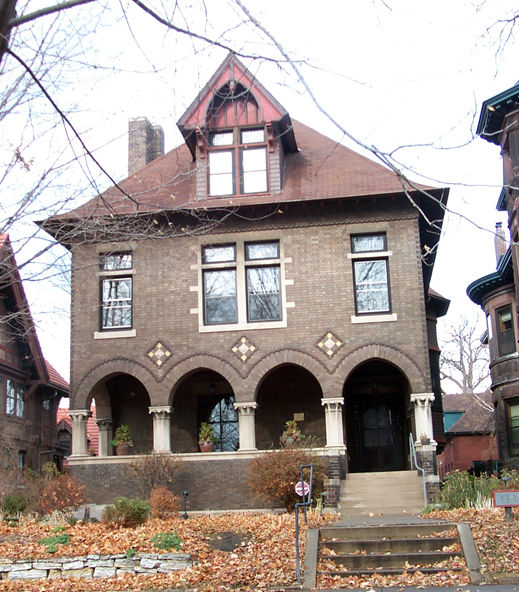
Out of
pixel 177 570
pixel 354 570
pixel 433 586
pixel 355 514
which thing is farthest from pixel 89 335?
pixel 433 586

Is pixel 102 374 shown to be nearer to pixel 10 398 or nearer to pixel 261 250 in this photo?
pixel 261 250

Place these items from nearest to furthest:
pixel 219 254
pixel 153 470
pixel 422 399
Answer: pixel 153 470 < pixel 422 399 < pixel 219 254

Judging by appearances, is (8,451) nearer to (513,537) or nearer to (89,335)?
(89,335)

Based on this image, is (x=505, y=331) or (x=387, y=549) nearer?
(x=387, y=549)

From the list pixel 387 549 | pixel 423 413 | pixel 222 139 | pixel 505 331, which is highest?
pixel 222 139

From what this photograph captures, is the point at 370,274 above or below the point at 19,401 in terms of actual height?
above

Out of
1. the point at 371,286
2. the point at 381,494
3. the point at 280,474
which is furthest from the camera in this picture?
the point at 371,286

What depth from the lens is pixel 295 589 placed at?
35.0ft

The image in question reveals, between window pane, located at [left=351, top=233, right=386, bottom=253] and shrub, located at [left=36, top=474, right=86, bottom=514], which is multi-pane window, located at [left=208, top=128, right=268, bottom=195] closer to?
window pane, located at [left=351, top=233, right=386, bottom=253]

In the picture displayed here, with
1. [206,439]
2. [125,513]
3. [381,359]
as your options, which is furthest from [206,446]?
[125,513]

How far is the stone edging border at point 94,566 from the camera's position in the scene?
39.4 ft

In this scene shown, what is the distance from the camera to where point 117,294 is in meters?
21.5

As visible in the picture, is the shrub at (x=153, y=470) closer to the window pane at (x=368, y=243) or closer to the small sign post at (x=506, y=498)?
the window pane at (x=368, y=243)

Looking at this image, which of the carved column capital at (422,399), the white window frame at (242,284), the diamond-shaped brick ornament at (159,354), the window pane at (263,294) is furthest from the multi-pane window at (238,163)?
the carved column capital at (422,399)
